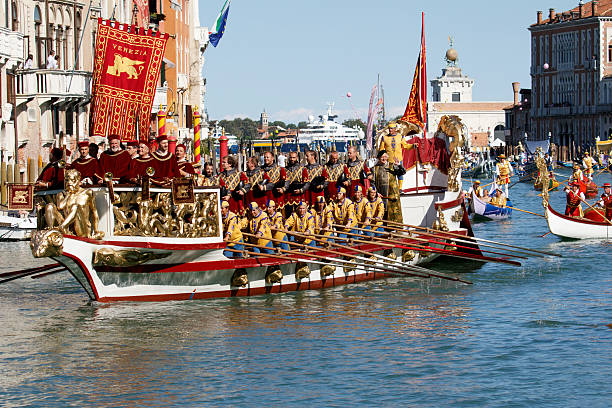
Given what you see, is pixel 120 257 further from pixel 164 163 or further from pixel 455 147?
pixel 455 147

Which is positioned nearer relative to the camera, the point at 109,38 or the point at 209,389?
the point at 209,389

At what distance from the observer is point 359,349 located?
22.4 meters

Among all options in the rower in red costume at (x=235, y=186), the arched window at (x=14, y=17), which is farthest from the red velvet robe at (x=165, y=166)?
the arched window at (x=14, y=17)

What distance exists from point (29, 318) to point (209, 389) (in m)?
6.74

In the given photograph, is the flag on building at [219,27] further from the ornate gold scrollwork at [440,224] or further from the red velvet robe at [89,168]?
the red velvet robe at [89,168]

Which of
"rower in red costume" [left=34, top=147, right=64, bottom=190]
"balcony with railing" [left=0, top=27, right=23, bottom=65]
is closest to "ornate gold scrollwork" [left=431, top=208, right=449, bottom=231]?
"rower in red costume" [left=34, top=147, right=64, bottom=190]

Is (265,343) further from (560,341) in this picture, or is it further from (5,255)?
(5,255)

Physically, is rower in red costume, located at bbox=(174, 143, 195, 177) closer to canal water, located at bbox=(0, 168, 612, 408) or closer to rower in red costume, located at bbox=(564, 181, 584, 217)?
canal water, located at bbox=(0, 168, 612, 408)

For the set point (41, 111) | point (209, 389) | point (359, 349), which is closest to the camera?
point (209, 389)

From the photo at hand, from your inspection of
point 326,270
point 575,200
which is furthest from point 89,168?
point 575,200

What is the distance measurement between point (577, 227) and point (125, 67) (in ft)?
68.2

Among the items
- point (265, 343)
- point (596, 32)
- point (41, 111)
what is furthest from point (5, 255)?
point (596, 32)

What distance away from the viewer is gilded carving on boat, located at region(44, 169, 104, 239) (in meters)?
23.7

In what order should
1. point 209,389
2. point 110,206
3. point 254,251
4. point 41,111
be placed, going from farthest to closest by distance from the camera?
point 41,111 < point 254,251 < point 110,206 < point 209,389
